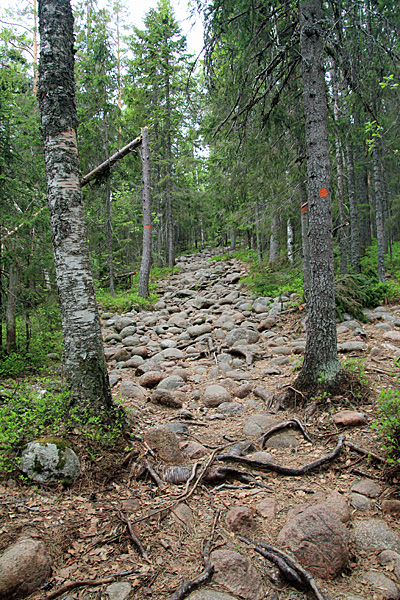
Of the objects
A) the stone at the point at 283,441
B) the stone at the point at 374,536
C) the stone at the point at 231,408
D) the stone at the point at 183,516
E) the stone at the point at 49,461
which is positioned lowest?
the stone at the point at 231,408

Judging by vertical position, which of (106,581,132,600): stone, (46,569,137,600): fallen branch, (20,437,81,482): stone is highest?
(20,437,81,482): stone

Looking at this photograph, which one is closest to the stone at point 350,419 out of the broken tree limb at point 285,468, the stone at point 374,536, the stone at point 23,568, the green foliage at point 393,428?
the broken tree limb at point 285,468

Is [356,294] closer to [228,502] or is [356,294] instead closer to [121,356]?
[121,356]

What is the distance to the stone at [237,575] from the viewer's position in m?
2.02

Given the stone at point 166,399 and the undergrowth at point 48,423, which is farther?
the stone at point 166,399

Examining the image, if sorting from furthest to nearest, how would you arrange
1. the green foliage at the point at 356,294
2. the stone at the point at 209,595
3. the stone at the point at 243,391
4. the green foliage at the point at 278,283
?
the green foliage at the point at 278,283 → the green foliage at the point at 356,294 → the stone at the point at 243,391 → the stone at the point at 209,595

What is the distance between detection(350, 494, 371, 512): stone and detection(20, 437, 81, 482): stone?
2.31 metres

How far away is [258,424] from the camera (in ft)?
14.3

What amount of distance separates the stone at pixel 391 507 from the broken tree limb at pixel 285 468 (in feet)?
2.43

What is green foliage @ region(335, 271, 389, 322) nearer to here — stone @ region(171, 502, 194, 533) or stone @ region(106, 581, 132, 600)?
stone @ region(171, 502, 194, 533)

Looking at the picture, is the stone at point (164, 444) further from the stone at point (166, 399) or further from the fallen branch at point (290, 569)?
the stone at point (166, 399)

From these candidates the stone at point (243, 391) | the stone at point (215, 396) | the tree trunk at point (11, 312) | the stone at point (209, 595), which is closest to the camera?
the stone at point (209, 595)

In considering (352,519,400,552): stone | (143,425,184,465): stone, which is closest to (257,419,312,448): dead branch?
(143,425,184,465): stone

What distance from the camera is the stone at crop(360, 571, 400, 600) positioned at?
1935 millimetres
